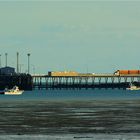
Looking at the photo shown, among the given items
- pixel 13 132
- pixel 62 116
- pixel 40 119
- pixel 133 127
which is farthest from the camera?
pixel 62 116

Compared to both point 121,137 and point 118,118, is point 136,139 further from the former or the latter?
point 118,118

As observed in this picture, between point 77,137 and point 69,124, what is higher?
point 69,124

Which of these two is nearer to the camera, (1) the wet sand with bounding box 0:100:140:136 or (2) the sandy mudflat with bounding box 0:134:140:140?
(2) the sandy mudflat with bounding box 0:134:140:140

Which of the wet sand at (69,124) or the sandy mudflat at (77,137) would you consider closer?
the sandy mudflat at (77,137)

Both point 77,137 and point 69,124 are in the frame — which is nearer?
point 77,137

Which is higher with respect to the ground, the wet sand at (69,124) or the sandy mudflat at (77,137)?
the wet sand at (69,124)

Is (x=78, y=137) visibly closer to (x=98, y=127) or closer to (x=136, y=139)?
(x=136, y=139)

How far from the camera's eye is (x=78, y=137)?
2825 inches

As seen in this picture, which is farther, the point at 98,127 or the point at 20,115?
the point at 20,115

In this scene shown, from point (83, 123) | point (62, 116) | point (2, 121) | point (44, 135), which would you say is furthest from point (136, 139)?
point (62, 116)

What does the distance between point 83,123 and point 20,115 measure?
1820 cm

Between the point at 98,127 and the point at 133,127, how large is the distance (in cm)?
355

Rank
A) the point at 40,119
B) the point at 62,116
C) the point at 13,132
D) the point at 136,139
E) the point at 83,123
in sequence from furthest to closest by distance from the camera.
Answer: the point at 62,116
the point at 40,119
the point at 83,123
the point at 13,132
the point at 136,139

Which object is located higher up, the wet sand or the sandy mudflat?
the wet sand
